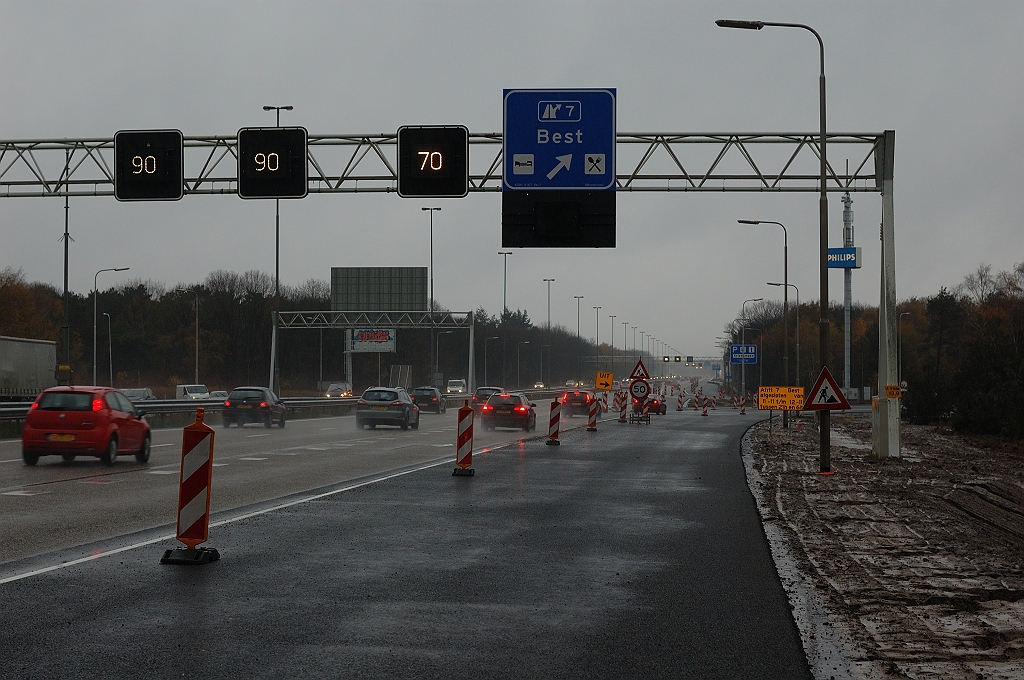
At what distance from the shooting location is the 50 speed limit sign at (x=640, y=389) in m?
41.8

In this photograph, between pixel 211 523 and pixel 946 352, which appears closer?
pixel 211 523

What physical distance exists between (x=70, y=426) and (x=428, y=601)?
580 inches

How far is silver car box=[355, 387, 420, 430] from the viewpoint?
40.1 metres

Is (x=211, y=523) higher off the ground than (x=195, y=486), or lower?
lower

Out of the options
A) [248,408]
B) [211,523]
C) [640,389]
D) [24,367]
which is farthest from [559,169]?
[24,367]

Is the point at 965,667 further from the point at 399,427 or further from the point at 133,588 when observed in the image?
the point at 399,427

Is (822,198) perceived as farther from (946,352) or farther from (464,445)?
(946,352)

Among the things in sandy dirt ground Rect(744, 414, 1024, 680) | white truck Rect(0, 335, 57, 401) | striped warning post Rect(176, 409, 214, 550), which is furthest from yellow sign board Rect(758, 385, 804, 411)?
striped warning post Rect(176, 409, 214, 550)

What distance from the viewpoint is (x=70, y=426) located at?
824 inches

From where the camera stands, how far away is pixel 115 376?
97.6m

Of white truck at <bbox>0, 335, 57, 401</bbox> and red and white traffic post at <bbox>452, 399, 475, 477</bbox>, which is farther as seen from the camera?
white truck at <bbox>0, 335, 57, 401</bbox>

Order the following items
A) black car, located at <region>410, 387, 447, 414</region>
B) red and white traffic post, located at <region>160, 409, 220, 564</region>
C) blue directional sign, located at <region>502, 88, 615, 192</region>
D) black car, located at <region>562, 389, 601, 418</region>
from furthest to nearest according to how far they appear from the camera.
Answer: black car, located at <region>562, 389, 601, 418</region> → black car, located at <region>410, 387, 447, 414</region> → blue directional sign, located at <region>502, 88, 615, 192</region> → red and white traffic post, located at <region>160, 409, 220, 564</region>

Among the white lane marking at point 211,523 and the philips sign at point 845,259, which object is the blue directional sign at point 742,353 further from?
the white lane marking at point 211,523

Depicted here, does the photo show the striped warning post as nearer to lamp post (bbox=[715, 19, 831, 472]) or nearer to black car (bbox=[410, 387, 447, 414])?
lamp post (bbox=[715, 19, 831, 472])
